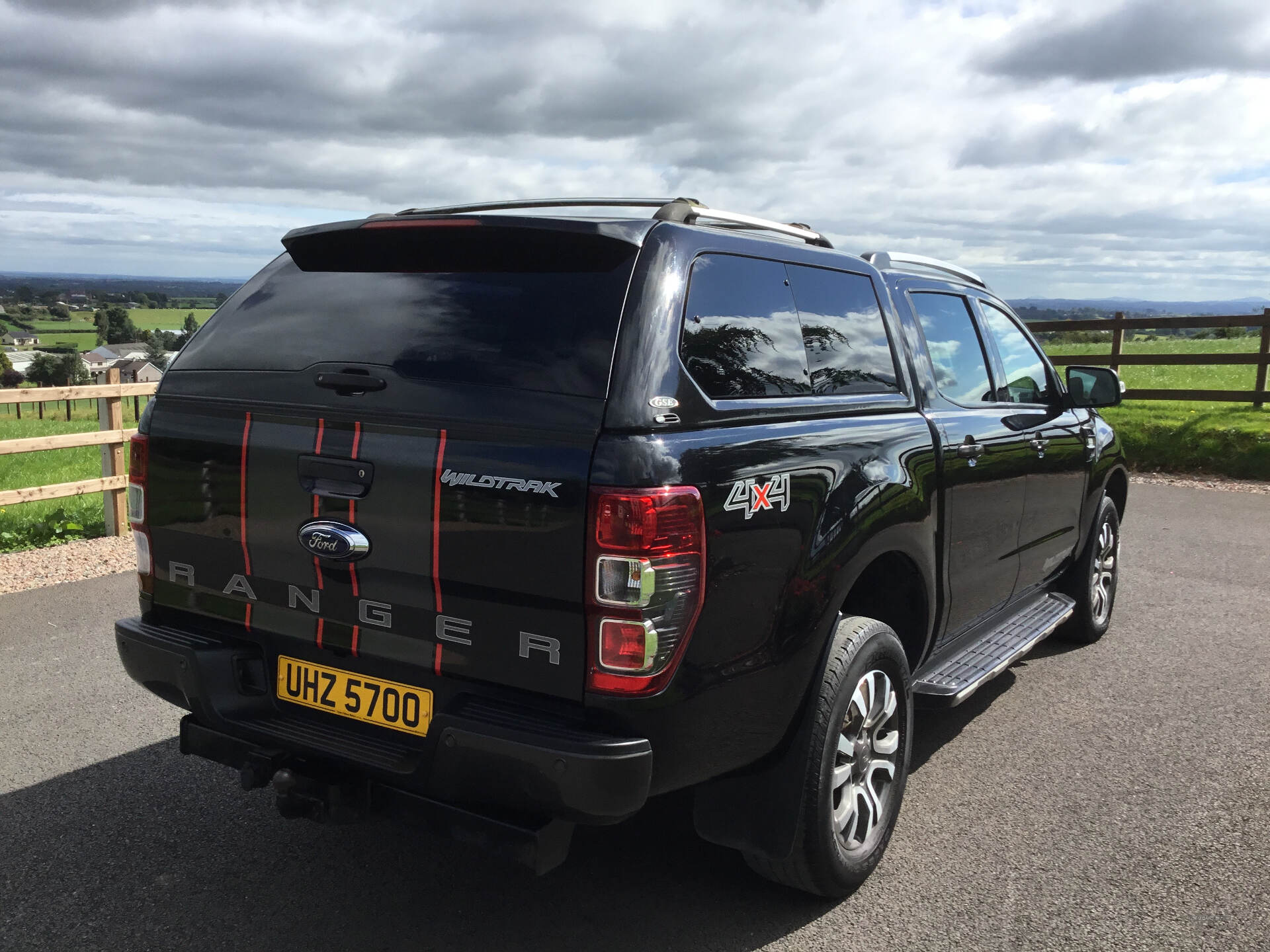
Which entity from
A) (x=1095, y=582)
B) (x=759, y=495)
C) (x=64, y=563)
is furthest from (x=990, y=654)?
(x=64, y=563)

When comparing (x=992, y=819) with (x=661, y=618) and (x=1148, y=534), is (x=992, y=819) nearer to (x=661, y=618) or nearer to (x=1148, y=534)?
(x=661, y=618)

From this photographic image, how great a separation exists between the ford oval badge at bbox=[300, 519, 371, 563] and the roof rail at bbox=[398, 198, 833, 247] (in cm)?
113

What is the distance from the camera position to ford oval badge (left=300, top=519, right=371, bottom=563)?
280cm

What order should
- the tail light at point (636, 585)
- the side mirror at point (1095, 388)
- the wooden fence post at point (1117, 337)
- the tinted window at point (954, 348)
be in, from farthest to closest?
1. the wooden fence post at point (1117, 337)
2. the side mirror at point (1095, 388)
3. the tinted window at point (954, 348)
4. the tail light at point (636, 585)

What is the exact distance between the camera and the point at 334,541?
9.27ft

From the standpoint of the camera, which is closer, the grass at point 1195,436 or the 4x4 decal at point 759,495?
the 4x4 decal at point 759,495

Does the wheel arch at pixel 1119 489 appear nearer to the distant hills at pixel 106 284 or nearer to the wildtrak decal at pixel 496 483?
the wildtrak decal at pixel 496 483

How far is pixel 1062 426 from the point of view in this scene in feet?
17.3

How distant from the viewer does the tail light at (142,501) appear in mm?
3295

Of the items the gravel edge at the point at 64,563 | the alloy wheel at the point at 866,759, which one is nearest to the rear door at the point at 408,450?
the alloy wheel at the point at 866,759

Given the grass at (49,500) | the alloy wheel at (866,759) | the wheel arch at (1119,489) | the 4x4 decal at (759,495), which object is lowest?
the grass at (49,500)

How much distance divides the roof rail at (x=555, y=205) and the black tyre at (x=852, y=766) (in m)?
1.46

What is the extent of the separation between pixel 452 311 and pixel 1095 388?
3.75 metres

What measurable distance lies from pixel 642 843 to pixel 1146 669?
3.31 m
